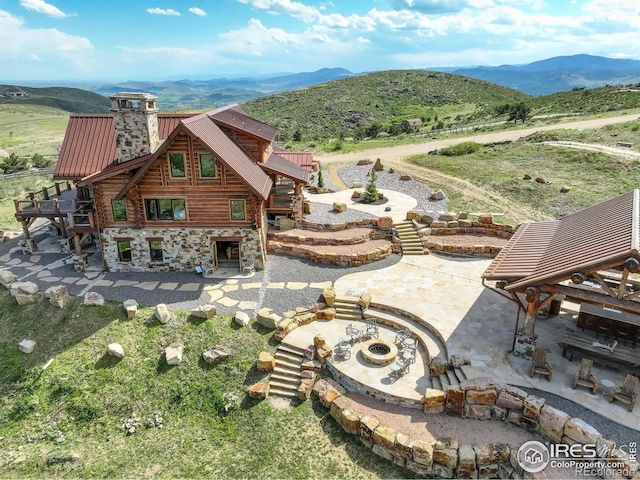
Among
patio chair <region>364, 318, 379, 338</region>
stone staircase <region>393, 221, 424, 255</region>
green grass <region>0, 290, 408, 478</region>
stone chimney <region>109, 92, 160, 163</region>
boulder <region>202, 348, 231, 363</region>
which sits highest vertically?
stone chimney <region>109, 92, 160, 163</region>

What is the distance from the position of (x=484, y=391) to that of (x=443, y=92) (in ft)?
347

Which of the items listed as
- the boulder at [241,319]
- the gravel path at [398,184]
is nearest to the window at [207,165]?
the boulder at [241,319]

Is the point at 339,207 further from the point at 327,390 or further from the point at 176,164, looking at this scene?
the point at 327,390

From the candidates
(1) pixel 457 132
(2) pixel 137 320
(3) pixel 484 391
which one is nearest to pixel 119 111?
(2) pixel 137 320

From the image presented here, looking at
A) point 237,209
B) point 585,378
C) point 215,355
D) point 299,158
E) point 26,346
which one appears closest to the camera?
point 585,378

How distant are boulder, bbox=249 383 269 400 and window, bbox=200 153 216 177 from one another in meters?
11.0

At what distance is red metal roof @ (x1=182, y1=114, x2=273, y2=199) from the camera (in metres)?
20.7

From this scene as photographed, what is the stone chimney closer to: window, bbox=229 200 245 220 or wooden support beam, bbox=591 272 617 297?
window, bbox=229 200 245 220

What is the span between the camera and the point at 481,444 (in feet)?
43.3

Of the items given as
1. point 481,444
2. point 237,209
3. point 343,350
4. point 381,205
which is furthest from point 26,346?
point 381,205

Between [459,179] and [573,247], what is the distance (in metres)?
24.3

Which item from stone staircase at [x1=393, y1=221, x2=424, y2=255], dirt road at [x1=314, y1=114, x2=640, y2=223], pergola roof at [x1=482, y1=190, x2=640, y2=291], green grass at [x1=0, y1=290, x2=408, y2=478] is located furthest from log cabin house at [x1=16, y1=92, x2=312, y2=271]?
dirt road at [x1=314, y1=114, x2=640, y2=223]

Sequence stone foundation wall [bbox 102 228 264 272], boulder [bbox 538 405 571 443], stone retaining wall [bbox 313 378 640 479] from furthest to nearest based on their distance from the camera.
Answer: stone foundation wall [bbox 102 228 264 272] → boulder [bbox 538 405 571 443] → stone retaining wall [bbox 313 378 640 479]

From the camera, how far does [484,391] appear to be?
1414 centimetres
